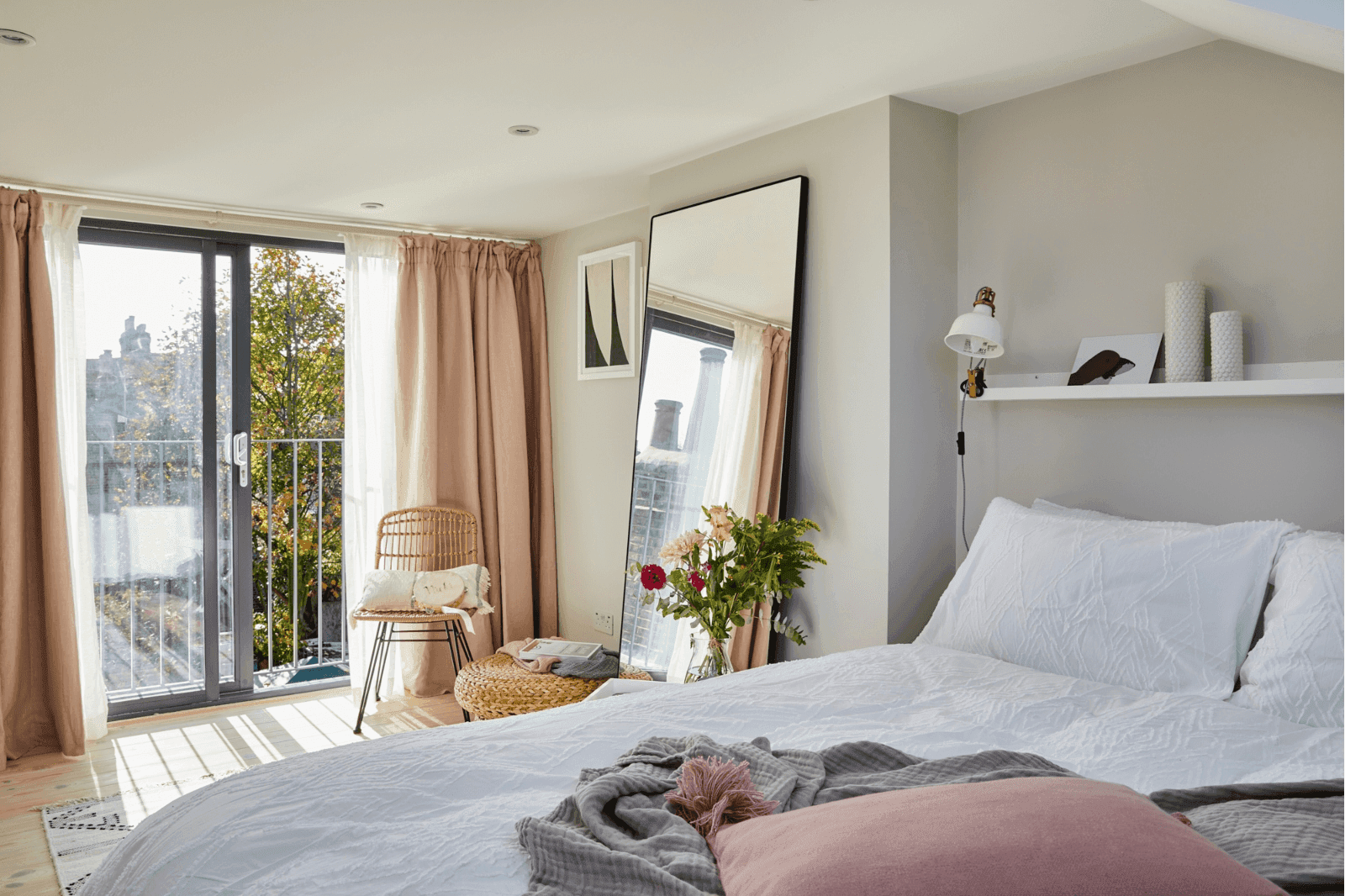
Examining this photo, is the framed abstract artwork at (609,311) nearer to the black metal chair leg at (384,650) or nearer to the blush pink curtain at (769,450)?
the blush pink curtain at (769,450)

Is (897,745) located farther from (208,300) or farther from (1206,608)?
(208,300)

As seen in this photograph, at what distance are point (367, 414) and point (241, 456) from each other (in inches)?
24.5

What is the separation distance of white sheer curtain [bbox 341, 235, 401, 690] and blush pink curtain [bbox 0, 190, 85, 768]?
1.18 m

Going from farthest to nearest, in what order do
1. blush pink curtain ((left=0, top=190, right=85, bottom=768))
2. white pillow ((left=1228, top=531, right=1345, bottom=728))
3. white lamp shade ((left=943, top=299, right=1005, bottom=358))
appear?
blush pink curtain ((left=0, top=190, right=85, bottom=768)) < white lamp shade ((left=943, top=299, right=1005, bottom=358)) < white pillow ((left=1228, top=531, right=1345, bottom=728))

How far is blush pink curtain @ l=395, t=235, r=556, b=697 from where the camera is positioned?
15.4 ft

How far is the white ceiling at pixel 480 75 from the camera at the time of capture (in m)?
2.29

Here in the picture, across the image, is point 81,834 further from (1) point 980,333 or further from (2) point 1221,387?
(2) point 1221,387

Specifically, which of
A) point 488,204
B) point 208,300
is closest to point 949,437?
point 488,204

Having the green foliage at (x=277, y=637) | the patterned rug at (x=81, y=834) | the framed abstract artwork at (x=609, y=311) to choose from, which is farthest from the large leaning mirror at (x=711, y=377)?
the green foliage at (x=277, y=637)

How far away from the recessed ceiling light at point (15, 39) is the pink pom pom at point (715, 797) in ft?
8.13

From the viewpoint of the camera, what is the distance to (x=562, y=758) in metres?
1.63

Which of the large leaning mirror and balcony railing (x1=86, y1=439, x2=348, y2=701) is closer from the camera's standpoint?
the large leaning mirror

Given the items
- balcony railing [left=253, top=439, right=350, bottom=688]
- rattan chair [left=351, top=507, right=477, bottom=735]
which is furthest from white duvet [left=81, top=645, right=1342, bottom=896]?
balcony railing [left=253, top=439, right=350, bottom=688]

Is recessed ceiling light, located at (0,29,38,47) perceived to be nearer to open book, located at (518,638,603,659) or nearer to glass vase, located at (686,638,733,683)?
glass vase, located at (686,638,733,683)
